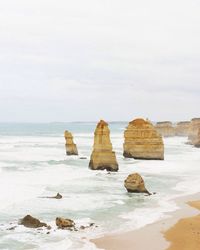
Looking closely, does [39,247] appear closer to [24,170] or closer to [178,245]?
[178,245]

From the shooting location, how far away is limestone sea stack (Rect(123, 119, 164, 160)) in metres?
59.0

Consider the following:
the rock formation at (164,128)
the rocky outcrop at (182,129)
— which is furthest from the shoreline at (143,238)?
the rocky outcrop at (182,129)

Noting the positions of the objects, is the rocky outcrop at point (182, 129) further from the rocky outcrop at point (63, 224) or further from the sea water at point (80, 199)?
the rocky outcrop at point (63, 224)

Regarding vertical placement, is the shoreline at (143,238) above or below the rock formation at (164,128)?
below

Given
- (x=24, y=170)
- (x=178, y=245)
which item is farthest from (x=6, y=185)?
(x=178, y=245)

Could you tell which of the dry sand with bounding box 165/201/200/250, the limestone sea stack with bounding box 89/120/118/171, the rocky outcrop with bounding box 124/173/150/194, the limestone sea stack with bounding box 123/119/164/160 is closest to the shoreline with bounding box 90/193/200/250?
the dry sand with bounding box 165/201/200/250

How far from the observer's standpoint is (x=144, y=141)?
58.9 meters

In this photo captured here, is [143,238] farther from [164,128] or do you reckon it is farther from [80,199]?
[164,128]

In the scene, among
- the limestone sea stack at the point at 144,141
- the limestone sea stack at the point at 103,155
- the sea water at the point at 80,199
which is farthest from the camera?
the limestone sea stack at the point at 144,141

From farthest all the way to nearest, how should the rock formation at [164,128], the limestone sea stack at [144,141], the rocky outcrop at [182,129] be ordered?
the rocky outcrop at [182,129] → the rock formation at [164,128] → the limestone sea stack at [144,141]

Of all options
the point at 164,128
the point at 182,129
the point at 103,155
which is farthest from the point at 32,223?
the point at 182,129

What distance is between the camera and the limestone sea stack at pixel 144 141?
59.0m

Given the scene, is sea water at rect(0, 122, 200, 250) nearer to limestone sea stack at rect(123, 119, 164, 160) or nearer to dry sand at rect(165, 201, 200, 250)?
dry sand at rect(165, 201, 200, 250)

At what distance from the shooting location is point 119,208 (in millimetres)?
28844
